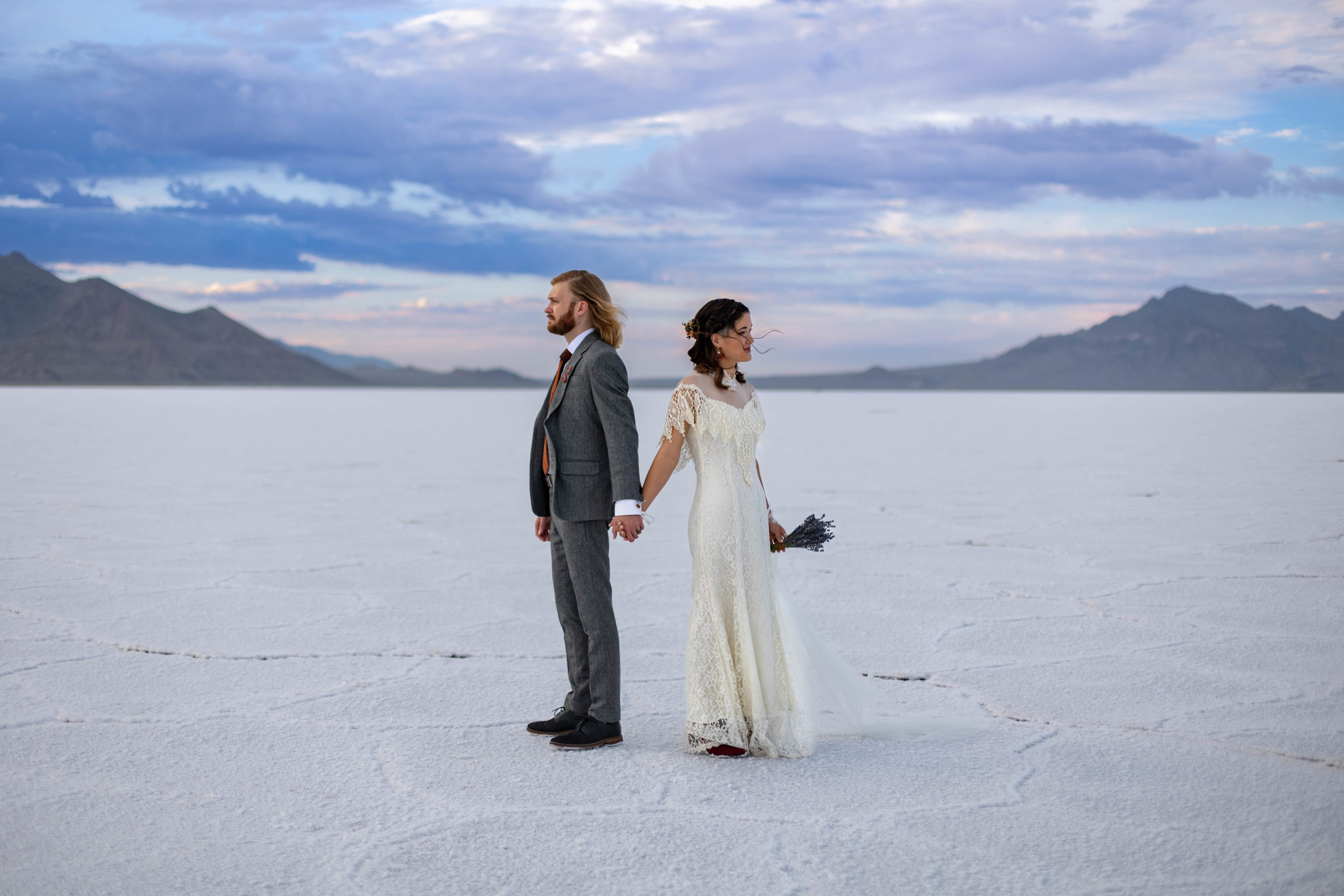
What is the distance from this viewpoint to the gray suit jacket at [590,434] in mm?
3064

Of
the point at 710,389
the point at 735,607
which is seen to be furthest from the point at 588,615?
the point at 710,389

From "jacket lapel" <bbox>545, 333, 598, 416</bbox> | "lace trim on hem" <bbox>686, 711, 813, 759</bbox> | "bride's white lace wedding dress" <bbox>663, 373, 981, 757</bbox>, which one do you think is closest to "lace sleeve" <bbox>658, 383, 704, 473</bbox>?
"bride's white lace wedding dress" <bbox>663, 373, 981, 757</bbox>

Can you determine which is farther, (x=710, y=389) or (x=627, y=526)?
(x=710, y=389)

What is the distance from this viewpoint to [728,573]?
3.13 meters

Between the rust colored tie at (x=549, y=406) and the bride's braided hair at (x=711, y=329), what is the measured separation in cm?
36

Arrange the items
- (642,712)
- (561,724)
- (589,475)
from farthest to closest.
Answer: (642,712) → (561,724) → (589,475)

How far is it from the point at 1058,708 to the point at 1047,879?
52.8 inches

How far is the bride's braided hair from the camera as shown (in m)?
3.09

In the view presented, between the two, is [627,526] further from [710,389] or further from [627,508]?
[710,389]

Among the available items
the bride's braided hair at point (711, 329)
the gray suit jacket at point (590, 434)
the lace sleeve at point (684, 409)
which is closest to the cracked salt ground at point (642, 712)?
the gray suit jacket at point (590, 434)

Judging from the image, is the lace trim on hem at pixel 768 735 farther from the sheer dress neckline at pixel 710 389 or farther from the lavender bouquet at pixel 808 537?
the sheer dress neckline at pixel 710 389

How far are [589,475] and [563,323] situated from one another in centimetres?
45

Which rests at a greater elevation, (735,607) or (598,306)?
(598,306)

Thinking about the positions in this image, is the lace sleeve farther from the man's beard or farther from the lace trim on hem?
the lace trim on hem
